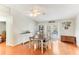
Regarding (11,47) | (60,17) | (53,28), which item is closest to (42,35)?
(53,28)

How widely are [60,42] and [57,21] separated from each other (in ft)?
1.35

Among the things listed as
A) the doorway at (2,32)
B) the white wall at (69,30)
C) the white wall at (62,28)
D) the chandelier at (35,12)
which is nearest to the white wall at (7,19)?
the doorway at (2,32)

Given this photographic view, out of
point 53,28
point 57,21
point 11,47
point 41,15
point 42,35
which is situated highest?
point 41,15

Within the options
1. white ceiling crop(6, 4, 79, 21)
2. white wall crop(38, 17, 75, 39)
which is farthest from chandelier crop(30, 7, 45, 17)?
white wall crop(38, 17, 75, 39)

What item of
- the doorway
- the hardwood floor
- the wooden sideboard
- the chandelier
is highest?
the chandelier

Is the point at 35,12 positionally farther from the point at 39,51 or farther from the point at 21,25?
the point at 39,51

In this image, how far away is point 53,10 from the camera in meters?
1.59

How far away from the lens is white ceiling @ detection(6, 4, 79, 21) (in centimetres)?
151

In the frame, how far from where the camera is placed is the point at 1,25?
1.64 m

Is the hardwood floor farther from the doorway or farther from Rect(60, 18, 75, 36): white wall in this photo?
Rect(60, 18, 75, 36): white wall

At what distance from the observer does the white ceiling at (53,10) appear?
4.96 feet
